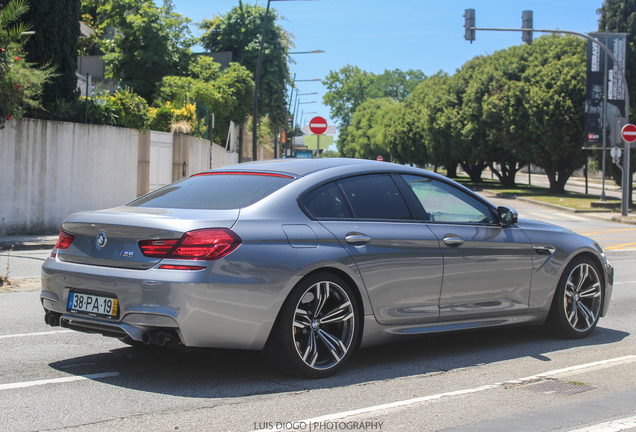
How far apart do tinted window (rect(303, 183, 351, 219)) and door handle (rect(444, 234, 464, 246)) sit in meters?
0.89

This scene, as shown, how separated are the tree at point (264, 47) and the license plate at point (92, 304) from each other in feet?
104

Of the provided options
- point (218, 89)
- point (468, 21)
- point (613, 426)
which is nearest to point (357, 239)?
point (613, 426)

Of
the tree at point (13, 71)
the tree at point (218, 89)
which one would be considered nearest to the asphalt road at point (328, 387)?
the tree at point (13, 71)

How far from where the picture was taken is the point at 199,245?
436cm

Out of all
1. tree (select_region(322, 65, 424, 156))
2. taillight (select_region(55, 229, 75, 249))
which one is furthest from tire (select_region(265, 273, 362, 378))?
tree (select_region(322, 65, 424, 156))

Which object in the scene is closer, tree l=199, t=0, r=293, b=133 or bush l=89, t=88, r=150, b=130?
bush l=89, t=88, r=150, b=130

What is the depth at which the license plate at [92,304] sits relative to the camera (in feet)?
14.7

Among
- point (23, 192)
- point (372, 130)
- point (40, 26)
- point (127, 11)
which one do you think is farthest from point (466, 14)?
point (372, 130)

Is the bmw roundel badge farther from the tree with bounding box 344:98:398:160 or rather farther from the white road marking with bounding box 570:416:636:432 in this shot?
the tree with bounding box 344:98:398:160

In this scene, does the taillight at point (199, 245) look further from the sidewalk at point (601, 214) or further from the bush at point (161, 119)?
the sidewalk at point (601, 214)

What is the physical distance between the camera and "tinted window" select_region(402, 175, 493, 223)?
5.66m

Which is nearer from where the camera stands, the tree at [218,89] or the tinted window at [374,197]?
the tinted window at [374,197]

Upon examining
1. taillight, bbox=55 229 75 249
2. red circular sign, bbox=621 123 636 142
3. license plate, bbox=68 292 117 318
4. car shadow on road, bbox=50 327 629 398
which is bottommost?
car shadow on road, bbox=50 327 629 398

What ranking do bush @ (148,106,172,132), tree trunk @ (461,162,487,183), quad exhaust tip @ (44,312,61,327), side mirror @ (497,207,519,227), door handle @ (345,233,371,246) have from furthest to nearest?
1. tree trunk @ (461,162,487,183)
2. bush @ (148,106,172,132)
3. side mirror @ (497,207,519,227)
4. door handle @ (345,233,371,246)
5. quad exhaust tip @ (44,312,61,327)
